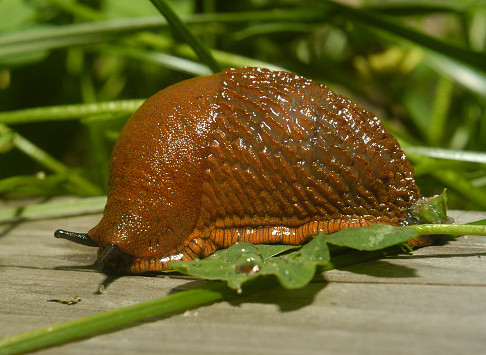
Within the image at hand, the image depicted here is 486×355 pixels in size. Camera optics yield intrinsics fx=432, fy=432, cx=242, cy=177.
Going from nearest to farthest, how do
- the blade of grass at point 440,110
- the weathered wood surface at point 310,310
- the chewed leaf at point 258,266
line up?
the weathered wood surface at point 310,310, the chewed leaf at point 258,266, the blade of grass at point 440,110

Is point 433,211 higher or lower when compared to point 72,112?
lower

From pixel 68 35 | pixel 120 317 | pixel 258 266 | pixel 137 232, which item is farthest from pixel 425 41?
pixel 120 317

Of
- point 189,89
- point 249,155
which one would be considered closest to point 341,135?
point 249,155

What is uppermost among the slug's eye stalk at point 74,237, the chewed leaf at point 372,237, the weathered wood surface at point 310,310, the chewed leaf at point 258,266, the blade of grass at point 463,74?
the blade of grass at point 463,74

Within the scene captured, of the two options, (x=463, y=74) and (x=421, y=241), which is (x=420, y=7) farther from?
(x=421, y=241)

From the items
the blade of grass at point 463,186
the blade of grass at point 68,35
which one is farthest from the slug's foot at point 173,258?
the blade of grass at point 463,186

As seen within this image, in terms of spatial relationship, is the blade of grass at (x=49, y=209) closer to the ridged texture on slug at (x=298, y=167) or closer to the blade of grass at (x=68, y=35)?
the ridged texture on slug at (x=298, y=167)
